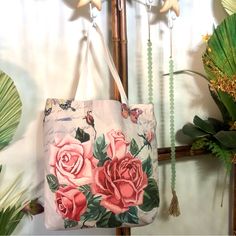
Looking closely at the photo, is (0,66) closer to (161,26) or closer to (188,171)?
(161,26)

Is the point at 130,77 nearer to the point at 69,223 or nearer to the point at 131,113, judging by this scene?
the point at 131,113

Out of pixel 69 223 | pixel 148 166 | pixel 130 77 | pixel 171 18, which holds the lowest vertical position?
pixel 69 223

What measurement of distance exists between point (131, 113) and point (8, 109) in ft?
0.86

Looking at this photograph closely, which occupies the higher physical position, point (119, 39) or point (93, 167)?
point (119, 39)

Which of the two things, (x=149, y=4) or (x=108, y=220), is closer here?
(x=108, y=220)

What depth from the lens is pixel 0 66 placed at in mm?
722

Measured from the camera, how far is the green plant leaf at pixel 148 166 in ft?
2.39

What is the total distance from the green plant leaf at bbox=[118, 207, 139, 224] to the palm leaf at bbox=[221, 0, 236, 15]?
55cm

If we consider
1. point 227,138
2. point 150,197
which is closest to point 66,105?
point 150,197

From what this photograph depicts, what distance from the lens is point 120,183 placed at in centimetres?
71

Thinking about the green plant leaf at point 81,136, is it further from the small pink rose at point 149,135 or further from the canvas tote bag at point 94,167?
the small pink rose at point 149,135

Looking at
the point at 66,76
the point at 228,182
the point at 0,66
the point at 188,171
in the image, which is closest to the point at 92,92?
the point at 66,76

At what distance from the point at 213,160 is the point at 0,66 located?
0.62 m

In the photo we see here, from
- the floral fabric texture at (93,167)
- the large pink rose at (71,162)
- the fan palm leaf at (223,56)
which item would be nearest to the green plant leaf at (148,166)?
the floral fabric texture at (93,167)
